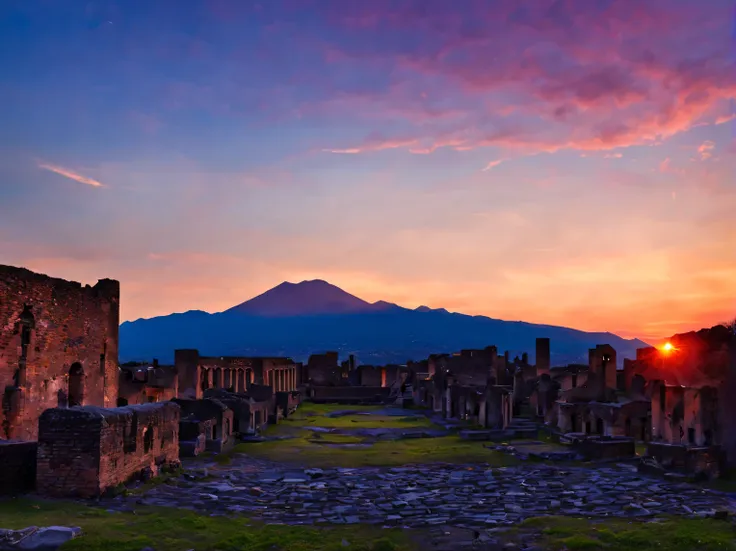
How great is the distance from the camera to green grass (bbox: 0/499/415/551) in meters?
12.8

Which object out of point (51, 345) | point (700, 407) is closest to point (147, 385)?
point (51, 345)

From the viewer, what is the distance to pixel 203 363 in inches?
2160

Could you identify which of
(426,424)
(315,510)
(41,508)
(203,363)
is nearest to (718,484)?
(315,510)

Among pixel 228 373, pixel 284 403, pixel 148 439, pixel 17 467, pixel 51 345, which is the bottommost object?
pixel 284 403

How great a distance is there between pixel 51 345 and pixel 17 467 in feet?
38.7

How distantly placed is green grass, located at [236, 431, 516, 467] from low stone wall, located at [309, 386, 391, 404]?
3099 centimetres

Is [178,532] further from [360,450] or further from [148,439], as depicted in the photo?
[360,450]

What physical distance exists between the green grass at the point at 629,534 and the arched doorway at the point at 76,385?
2144 centimetres

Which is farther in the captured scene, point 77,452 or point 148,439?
point 148,439

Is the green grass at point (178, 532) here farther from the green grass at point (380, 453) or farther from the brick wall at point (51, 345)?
the brick wall at point (51, 345)

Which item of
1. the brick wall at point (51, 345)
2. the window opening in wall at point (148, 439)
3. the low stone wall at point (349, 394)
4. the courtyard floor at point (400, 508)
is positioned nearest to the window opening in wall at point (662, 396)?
the courtyard floor at point (400, 508)

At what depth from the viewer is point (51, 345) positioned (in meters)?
27.0

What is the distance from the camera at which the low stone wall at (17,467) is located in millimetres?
15922

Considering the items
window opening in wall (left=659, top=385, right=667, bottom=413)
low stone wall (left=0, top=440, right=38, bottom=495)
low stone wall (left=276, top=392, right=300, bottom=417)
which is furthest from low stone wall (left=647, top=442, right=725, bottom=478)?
low stone wall (left=276, top=392, right=300, bottom=417)
